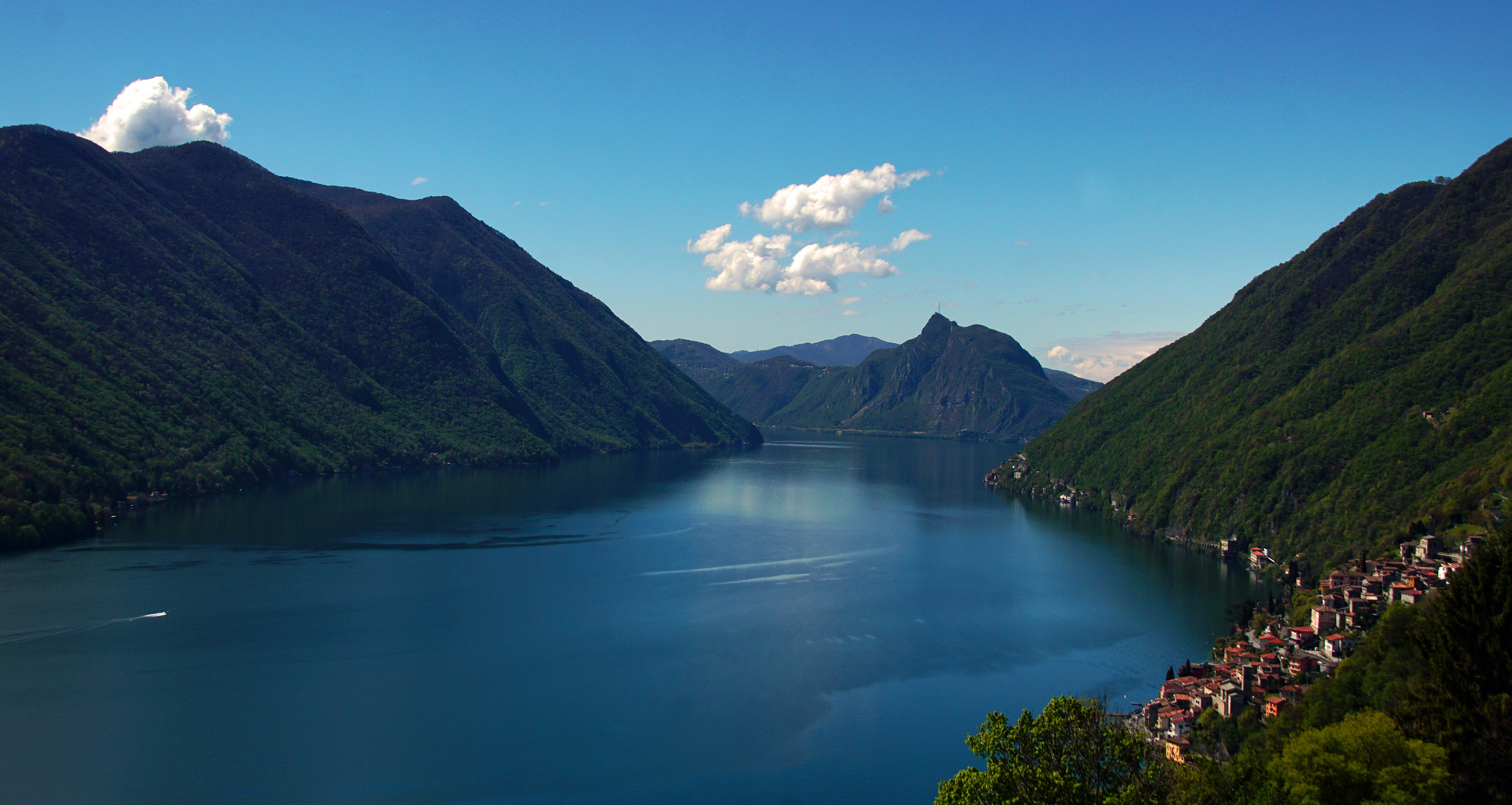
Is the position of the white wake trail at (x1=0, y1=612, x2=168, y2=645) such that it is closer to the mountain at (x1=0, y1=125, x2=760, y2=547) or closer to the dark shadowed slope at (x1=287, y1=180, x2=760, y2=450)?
the mountain at (x1=0, y1=125, x2=760, y2=547)

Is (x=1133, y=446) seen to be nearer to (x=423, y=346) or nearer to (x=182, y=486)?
(x=182, y=486)

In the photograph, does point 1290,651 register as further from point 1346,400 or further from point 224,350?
point 224,350

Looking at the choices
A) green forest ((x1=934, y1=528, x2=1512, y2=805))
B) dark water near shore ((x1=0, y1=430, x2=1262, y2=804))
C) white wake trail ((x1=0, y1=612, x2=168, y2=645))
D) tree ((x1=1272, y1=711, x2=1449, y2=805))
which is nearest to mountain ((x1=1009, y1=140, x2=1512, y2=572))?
dark water near shore ((x1=0, y1=430, x2=1262, y2=804))

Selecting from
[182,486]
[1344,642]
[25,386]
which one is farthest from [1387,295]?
[25,386]

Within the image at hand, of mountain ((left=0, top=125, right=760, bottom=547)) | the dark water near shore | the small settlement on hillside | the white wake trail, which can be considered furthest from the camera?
mountain ((left=0, top=125, right=760, bottom=547))

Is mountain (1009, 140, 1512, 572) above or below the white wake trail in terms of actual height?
above

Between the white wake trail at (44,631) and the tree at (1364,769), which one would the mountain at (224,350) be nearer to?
the white wake trail at (44,631)

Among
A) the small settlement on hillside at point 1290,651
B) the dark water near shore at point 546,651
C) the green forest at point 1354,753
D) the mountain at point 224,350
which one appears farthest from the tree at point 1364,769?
the mountain at point 224,350
